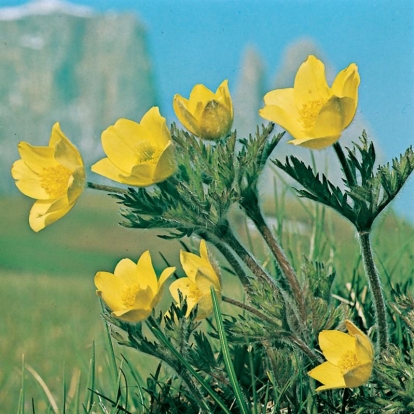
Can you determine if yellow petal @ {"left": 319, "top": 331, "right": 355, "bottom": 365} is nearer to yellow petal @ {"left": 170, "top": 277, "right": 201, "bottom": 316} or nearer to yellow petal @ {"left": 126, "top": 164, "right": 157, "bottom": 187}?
yellow petal @ {"left": 170, "top": 277, "right": 201, "bottom": 316}

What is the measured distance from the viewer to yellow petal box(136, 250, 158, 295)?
961 millimetres

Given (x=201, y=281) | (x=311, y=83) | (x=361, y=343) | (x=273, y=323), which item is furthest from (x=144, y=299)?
(x=311, y=83)

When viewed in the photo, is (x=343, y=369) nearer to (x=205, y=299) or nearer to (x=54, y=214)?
(x=205, y=299)

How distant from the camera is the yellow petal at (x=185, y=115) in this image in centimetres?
93

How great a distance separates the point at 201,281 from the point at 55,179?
27 cm

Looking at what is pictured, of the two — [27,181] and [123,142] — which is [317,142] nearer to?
[123,142]

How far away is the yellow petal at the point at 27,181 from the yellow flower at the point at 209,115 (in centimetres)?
24

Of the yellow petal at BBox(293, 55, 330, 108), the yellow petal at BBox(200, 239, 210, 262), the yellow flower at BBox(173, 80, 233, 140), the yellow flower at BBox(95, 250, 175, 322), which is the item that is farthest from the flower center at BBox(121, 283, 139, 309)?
the yellow petal at BBox(293, 55, 330, 108)

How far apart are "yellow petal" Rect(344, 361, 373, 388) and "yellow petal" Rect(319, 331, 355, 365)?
6 cm

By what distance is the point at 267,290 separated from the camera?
920mm

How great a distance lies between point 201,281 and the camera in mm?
898

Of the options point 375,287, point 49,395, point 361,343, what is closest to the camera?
point 361,343

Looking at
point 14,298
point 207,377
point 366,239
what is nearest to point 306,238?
point 207,377

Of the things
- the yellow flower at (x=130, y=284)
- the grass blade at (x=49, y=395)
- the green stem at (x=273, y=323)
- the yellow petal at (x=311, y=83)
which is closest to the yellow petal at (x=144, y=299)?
the yellow flower at (x=130, y=284)
